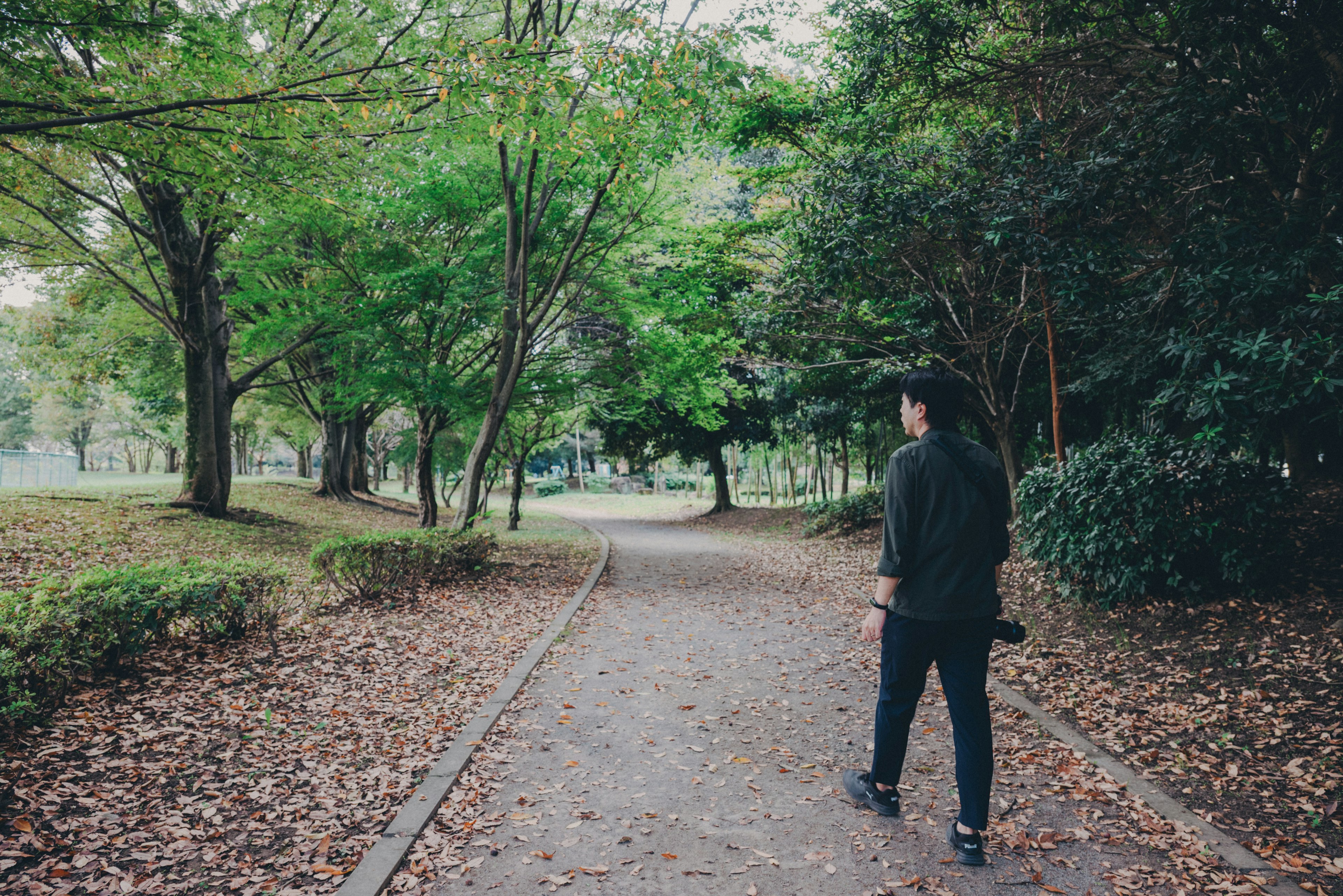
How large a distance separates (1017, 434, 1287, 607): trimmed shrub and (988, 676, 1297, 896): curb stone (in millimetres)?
1891

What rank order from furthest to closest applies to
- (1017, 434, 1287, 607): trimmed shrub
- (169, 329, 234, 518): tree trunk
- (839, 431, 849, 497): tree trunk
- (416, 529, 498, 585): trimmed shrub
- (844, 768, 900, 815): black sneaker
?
(839, 431, 849, 497): tree trunk → (169, 329, 234, 518): tree trunk → (416, 529, 498, 585): trimmed shrub → (1017, 434, 1287, 607): trimmed shrub → (844, 768, 900, 815): black sneaker

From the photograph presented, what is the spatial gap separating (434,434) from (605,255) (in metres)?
5.29

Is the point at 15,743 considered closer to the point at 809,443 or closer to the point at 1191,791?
the point at 1191,791

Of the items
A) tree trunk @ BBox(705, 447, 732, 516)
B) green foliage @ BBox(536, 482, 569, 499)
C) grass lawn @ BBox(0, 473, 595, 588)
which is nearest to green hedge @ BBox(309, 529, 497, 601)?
grass lawn @ BBox(0, 473, 595, 588)

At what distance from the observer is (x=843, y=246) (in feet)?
24.5

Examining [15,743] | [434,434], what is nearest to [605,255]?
[434,434]

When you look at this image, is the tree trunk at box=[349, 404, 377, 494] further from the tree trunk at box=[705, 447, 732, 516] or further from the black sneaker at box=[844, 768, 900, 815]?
the black sneaker at box=[844, 768, 900, 815]

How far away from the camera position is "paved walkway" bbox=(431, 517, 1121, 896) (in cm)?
295

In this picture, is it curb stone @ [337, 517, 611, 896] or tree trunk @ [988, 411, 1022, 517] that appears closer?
curb stone @ [337, 517, 611, 896]

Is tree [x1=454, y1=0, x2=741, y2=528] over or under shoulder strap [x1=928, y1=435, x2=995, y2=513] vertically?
over

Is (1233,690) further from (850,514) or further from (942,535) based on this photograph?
(850,514)

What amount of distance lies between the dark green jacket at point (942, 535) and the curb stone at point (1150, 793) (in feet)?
4.78

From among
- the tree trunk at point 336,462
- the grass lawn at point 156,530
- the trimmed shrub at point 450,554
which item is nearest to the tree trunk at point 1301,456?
the grass lawn at point 156,530

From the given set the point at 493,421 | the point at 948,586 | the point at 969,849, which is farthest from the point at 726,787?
the point at 493,421
